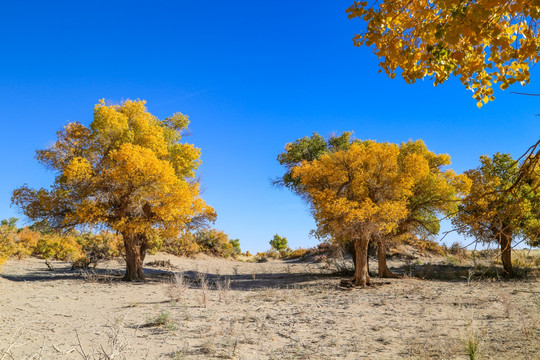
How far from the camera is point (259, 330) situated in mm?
7211

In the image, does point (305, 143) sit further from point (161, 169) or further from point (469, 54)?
point (469, 54)

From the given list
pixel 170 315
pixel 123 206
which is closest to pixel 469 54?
pixel 170 315

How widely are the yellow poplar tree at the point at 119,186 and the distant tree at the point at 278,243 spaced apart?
1136 inches

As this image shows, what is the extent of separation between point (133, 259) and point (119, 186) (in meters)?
4.22

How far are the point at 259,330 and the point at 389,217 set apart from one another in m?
8.68

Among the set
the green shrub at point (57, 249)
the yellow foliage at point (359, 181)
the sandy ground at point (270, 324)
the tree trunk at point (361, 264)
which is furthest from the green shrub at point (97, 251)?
the tree trunk at point (361, 264)

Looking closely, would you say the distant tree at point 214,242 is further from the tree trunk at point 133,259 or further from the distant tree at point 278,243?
the tree trunk at point 133,259

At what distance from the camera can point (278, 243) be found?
46.3m

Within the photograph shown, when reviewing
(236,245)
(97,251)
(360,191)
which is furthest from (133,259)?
(236,245)

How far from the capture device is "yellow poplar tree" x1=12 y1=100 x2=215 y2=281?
1535cm

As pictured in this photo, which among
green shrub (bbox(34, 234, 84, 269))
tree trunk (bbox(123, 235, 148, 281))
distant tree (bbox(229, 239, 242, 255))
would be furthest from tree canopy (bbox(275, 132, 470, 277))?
distant tree (bbox(229, 239, 242, 255))

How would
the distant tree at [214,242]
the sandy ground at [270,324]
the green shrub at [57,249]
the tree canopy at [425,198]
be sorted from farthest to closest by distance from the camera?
the distant tree at [214,242], the green shrub at [57,249], the tree canopy at [425,198], the sandy ground at [270,324]

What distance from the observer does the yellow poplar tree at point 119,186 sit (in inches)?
604

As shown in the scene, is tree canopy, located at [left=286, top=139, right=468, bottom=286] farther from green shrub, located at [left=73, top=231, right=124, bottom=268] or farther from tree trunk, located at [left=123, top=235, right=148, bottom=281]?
green shrub, located at [left=73, top=231, right=124, bottom=268]
